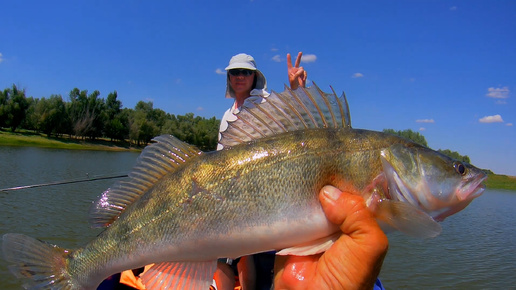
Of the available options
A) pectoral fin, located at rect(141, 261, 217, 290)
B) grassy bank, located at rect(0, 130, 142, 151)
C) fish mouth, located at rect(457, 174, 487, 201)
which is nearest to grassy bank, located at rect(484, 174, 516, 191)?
fish mouth, located at rect(457, 174, 487, 201)

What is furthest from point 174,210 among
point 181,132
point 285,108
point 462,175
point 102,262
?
point 181,132

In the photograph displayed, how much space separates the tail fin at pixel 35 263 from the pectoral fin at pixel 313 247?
1821 mm

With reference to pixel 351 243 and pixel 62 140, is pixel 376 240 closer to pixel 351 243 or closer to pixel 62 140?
pixel 351 243

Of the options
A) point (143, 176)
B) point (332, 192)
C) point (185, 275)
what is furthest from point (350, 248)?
point (143, 176)

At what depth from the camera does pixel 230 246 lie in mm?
2598

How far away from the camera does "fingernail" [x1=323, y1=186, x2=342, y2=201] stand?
2.49 m

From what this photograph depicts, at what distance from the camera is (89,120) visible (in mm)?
67562

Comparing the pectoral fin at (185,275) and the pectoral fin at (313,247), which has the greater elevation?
the pectoral fin at (313,247)

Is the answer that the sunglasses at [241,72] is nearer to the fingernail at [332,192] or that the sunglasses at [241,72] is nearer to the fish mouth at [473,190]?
the fingernail at [332,192]

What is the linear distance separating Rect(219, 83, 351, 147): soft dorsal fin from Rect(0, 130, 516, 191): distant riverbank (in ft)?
164

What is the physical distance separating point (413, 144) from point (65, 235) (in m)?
13.4

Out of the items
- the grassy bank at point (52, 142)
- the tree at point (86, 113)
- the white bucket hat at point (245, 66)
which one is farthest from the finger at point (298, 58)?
the tree at point (86, 113)

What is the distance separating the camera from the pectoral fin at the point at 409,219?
2.45m

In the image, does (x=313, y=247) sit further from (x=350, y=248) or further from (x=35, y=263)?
(x=35, y=263)
